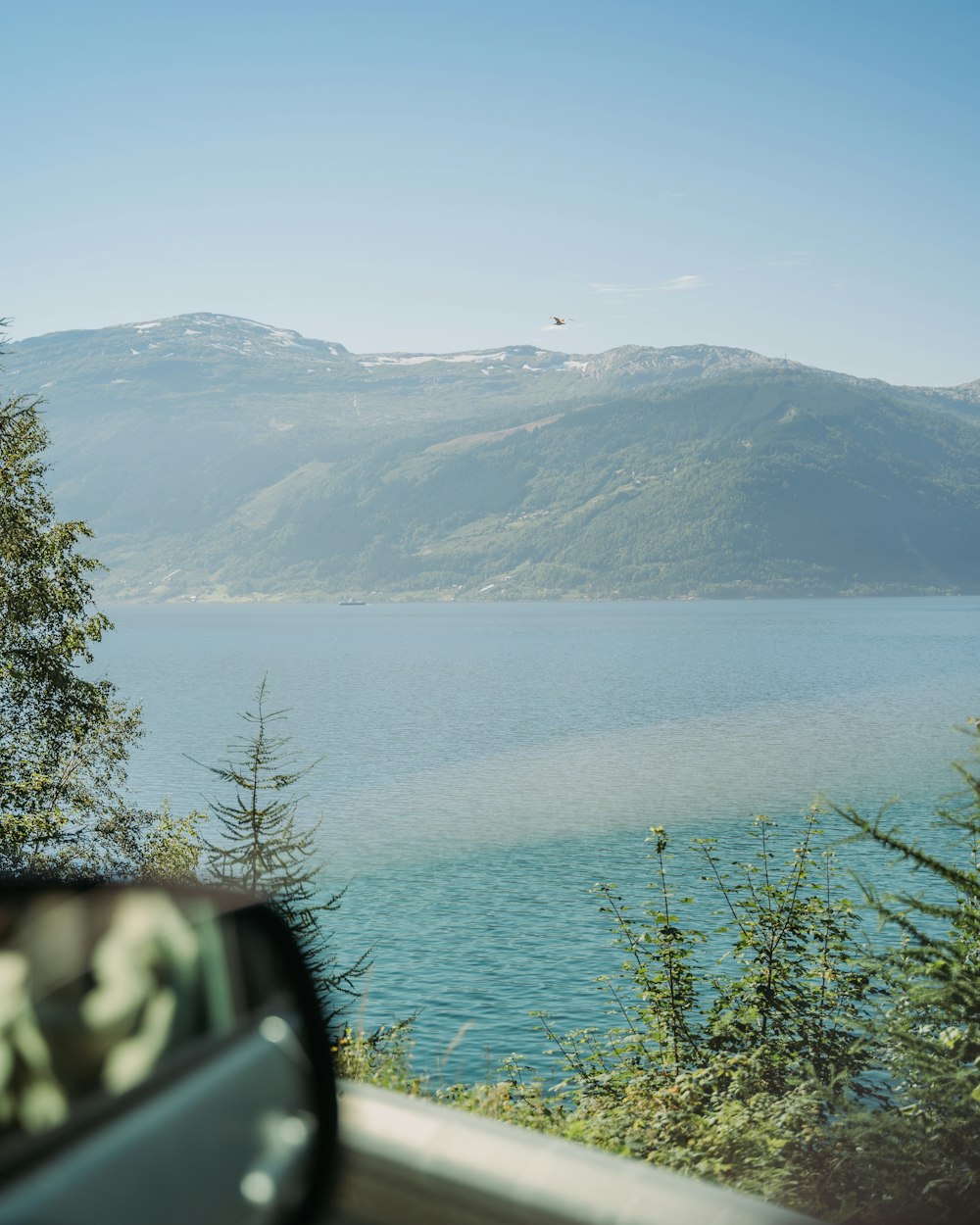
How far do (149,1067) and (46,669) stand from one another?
18969 mm

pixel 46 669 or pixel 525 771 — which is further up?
pixel 46 669

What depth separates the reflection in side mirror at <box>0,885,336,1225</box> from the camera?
0.95 m

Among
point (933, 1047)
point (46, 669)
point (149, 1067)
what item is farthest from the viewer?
point (46, 669)

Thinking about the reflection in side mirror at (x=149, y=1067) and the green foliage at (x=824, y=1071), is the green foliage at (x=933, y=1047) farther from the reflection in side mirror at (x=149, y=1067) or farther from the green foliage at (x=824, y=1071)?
the reflection in side mirror at (x=149, y=1067)

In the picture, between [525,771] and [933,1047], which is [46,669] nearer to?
[933,1047]

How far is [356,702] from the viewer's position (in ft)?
293

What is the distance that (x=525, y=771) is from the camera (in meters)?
55.6

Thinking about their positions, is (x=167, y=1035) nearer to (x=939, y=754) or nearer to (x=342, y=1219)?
(x=342, y=1219)

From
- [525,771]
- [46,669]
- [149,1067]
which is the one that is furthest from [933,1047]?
[525,771]

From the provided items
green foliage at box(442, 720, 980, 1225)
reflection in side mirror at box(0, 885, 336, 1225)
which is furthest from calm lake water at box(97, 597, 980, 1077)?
reflection in side mirror at box(0, 885, 336, 1225)

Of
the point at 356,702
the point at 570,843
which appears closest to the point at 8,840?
the point at 570,843

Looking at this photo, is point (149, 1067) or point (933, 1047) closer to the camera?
point (149, 1067)

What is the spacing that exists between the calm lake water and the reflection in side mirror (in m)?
5.54

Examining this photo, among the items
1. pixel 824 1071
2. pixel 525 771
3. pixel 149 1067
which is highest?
pixel 149 1067
